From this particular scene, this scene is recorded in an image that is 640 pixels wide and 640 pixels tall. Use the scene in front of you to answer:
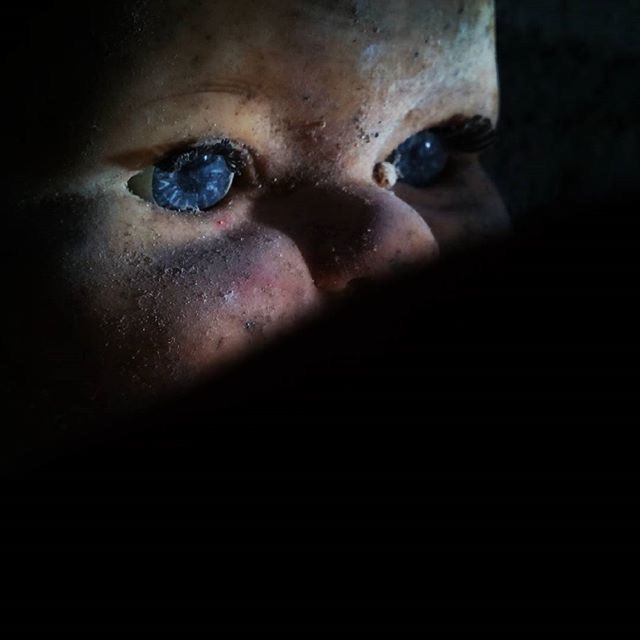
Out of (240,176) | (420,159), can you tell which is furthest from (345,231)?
(420,159)

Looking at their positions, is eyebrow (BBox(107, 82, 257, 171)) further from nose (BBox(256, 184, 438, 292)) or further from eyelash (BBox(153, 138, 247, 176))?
nose (BBox(256, 184, 438, 292))

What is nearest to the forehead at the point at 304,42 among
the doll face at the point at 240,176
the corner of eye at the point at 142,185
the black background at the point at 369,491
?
the doll face at the point at 240,176

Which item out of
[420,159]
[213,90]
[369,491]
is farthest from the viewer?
[420,159]

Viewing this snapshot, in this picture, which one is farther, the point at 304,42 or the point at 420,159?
the point at 420,159

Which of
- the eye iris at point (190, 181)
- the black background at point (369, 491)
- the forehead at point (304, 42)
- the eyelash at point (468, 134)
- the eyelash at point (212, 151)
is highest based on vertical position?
the eyelash at point (468, 134)

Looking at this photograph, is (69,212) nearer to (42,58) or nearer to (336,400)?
(42,58)

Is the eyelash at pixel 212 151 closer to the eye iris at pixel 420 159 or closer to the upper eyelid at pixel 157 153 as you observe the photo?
the upper eyelid at pixel 157 153

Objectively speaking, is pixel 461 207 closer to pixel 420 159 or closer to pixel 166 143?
pixel 420 159
